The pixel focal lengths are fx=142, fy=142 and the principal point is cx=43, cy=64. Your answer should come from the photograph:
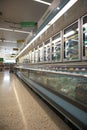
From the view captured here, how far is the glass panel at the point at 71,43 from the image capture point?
2.97 m

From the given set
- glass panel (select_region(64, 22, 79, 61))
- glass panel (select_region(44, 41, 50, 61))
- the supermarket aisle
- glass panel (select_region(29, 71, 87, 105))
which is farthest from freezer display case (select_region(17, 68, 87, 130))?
glass panel (select_region(44, 41, 50, 61))

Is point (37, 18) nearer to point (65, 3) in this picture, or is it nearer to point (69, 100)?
point (65, 3)

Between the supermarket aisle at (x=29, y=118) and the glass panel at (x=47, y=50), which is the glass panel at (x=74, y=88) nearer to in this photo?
the supermarket aisle at (x=29, y=118)

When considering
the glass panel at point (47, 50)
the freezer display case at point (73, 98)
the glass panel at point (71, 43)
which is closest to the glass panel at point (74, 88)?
the freezer display case at point (73, 98)

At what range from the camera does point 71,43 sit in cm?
326

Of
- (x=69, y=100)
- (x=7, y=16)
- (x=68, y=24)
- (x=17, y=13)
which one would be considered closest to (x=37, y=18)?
(x=17, y=13)

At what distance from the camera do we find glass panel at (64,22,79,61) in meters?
2.97

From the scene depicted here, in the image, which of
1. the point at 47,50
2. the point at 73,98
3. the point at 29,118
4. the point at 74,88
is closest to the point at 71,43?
the point at 74,88

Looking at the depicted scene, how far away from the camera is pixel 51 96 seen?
3.61m

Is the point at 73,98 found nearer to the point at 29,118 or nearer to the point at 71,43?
the point at 29,118

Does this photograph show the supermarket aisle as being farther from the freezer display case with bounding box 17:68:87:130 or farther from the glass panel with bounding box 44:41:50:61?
the glass panel with bounding box 44:41:50:61

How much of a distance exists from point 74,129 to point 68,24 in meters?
2.20

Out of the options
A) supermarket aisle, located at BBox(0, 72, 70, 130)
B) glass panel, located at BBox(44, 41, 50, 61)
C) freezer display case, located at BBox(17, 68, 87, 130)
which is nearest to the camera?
freezer display case, located at BBox(17, 68, 87, 130)

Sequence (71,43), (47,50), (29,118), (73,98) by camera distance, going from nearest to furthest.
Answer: (73,98) → (29,118) → (71,43) → (47,50)
